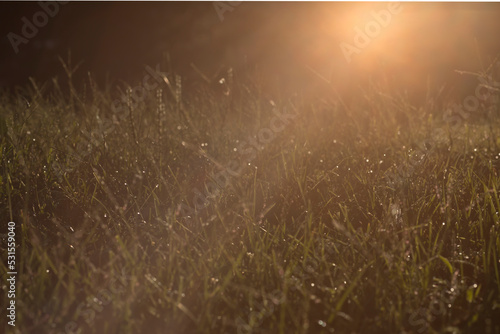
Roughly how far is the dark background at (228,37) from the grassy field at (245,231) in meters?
2.67

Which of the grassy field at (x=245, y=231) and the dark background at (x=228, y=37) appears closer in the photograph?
the grassy field at (x=245, y=231)

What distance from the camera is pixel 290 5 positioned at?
218 inches

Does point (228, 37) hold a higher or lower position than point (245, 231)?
higher

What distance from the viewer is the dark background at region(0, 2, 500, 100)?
5055mm

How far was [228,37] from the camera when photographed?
536 centimetres

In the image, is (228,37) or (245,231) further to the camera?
(228,37)

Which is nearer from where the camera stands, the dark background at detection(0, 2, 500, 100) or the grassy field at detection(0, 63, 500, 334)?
the grassy field at detection(0, 63, 500, 334)

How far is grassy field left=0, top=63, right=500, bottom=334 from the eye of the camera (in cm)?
111

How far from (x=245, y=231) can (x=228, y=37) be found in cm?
421

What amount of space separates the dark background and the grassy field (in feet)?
8.75

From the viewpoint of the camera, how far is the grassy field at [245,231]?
1.11 metres

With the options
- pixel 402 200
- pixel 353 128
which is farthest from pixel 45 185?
pixel 353 128

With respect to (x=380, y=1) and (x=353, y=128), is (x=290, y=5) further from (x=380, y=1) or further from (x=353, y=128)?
(x=353, y=128)

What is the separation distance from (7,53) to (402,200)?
4809 millimetres
